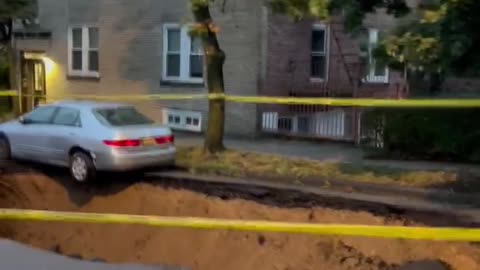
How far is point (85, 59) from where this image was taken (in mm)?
24156

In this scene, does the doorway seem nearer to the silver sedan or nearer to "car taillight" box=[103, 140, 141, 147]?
the silver sedan

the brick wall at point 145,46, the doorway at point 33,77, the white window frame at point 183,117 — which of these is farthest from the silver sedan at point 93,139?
the doorway at point 33,77

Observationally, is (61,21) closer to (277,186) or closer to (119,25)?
(119,25)

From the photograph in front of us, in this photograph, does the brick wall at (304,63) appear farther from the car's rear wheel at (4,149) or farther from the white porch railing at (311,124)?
the car's rear wheel at (4,149)

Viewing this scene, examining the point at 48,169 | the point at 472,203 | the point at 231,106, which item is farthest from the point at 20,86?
the point at 472,203

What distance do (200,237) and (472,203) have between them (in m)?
4.22

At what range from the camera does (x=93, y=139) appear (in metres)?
12.8

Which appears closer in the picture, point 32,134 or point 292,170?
point 292,170

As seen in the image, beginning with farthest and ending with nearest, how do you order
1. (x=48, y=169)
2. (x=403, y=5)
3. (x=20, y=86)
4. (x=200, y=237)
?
(x=20, y=86) → (x=48, y=169) → (x=200, y=237) → (x=403, y=5)

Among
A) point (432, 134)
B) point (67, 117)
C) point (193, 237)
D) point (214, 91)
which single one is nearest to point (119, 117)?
point (67, 117)

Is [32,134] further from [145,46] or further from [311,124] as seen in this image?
[145,46]

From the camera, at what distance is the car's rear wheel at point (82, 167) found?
42.4ft

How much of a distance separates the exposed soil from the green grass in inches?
45.4

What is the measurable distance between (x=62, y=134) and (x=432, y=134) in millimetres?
7260
